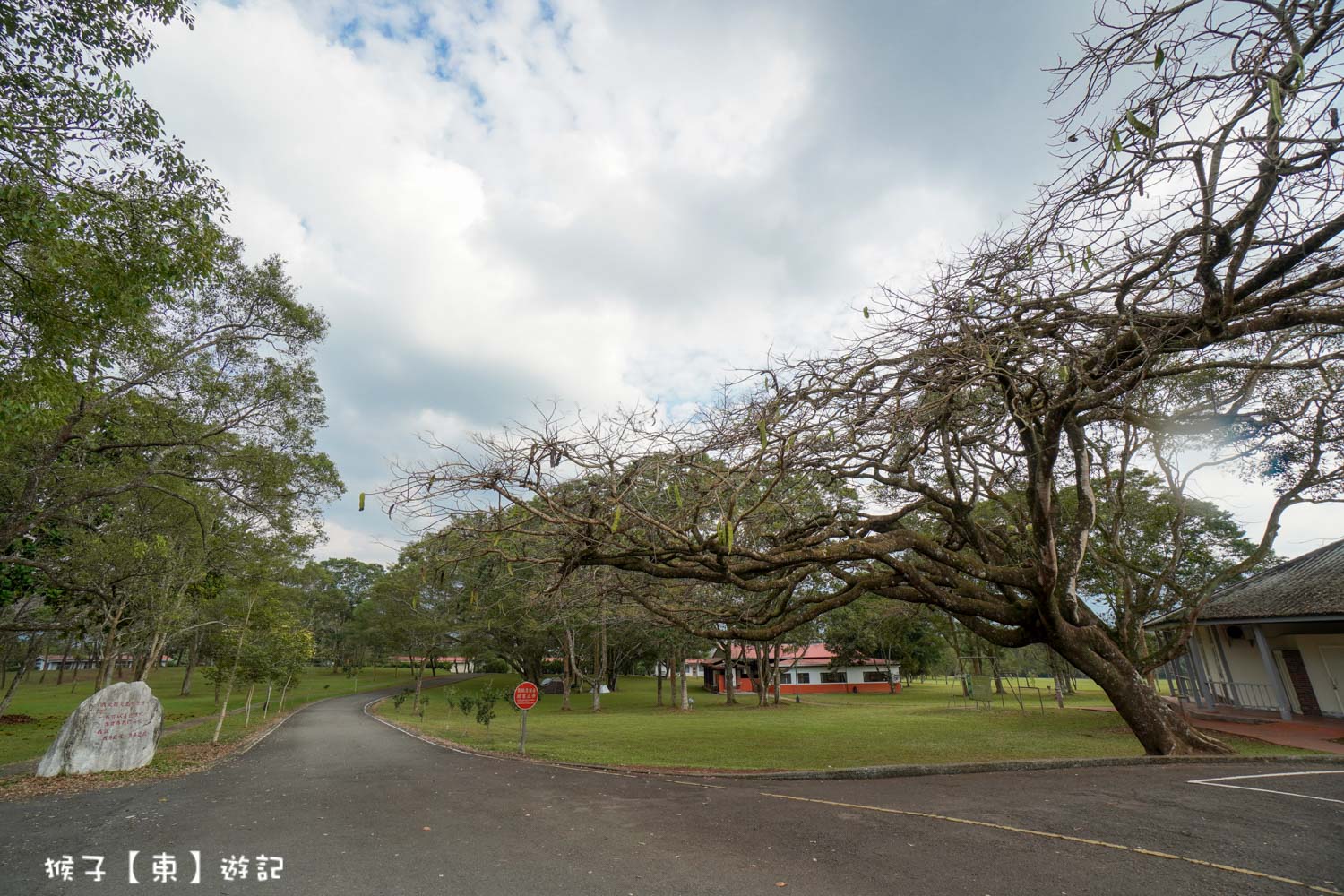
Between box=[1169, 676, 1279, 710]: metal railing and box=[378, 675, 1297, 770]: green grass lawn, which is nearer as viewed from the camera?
box=[378, 675, 1297, 770]: green grass lawn

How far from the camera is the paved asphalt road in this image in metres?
4.38

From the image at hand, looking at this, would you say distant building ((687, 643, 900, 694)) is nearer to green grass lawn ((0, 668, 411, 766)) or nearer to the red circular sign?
green grass lawn ((0, 668, 411, 766))

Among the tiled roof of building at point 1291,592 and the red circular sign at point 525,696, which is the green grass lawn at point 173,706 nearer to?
the red circular sign at point 525,696

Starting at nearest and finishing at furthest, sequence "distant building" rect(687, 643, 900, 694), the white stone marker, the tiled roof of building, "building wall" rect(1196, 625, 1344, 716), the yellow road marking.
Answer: the yellow road marking
the white stone marker
the tiled roof of building
"building wall" rect(1196, 625, 1344, 716)
"distant building" rect(687, 643, 900, 694)

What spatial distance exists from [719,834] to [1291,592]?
17.5 m

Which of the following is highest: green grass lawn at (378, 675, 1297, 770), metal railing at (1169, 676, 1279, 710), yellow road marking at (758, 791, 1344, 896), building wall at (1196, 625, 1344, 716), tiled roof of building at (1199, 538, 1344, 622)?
tiled roof of building at (1199, 538, 1344, 622)

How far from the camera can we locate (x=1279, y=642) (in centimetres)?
1672

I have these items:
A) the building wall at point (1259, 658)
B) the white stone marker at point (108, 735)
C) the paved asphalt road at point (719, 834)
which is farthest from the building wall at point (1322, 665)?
the white stone marker at point (108, 735)

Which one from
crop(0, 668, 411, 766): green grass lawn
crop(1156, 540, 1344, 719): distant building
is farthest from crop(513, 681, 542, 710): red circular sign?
crop(1156, 540, 1344, 719): distant building

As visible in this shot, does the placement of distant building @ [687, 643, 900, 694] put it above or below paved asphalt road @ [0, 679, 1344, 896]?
above

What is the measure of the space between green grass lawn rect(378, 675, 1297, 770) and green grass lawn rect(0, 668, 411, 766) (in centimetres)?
611

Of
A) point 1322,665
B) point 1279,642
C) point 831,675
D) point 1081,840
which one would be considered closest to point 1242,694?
point 1279,642

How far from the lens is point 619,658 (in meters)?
40.6

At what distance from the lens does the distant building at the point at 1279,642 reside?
14.2 meters
